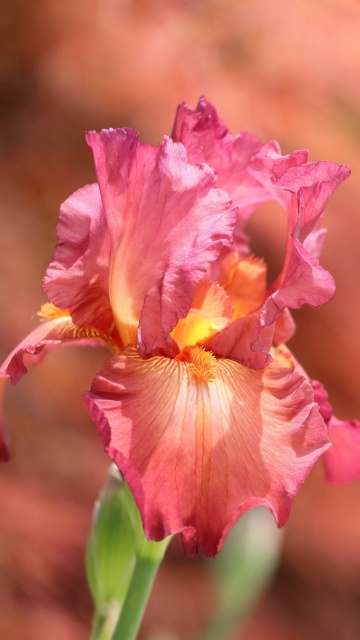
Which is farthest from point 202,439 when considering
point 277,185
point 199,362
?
point 277,185

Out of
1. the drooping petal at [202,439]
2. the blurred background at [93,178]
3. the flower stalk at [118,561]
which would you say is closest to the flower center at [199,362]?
the drooping petal at [202,439]

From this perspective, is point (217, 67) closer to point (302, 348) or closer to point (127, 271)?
point (302, 348)

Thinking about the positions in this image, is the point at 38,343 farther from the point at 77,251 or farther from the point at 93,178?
the point at 93,178

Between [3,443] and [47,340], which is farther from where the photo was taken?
Result: [3,443]

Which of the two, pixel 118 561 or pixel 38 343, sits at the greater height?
pixel 38 343

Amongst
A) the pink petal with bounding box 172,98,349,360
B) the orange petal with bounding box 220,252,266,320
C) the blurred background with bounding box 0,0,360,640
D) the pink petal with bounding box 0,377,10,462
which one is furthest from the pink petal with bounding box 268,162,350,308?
the blurred background with bounding box 0,0,360,640

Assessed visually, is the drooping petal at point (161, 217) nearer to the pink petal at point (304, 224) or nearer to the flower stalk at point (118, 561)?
the pink petal at point (304, 224)

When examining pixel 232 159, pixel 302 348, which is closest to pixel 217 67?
pixel 302 348
